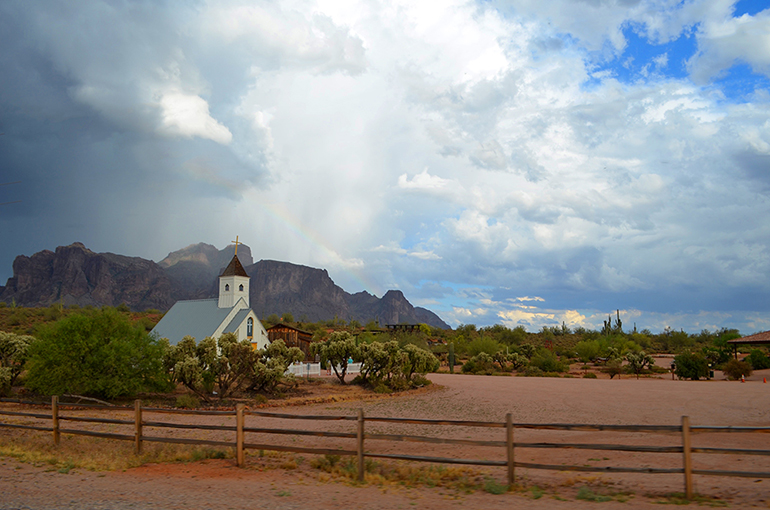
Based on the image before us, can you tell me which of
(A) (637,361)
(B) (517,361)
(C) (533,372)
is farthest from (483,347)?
(A) (637,361)

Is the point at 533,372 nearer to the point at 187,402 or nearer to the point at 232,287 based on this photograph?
the point at 232,287

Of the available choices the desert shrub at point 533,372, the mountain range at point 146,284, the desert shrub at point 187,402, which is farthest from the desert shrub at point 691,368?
the mountain range at point 146,284

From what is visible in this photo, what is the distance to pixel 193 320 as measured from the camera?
41.4 metres

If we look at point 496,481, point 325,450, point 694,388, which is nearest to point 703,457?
point 496,481

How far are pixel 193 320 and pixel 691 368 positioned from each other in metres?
38.3

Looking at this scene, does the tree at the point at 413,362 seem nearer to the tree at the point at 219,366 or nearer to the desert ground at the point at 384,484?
the tree at the point at 219,366

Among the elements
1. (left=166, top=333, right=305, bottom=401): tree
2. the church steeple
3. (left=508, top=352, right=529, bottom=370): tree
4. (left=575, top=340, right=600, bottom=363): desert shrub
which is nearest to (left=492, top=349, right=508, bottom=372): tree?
(left=508, top=352, right=529, bottom=370): tree

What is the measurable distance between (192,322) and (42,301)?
436 ft

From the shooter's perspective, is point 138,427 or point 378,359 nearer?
point 138,427

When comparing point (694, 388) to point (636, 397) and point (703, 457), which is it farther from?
point (703, 457)

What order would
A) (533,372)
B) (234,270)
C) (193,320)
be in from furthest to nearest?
(234,270) < (533,372) < (193,320)

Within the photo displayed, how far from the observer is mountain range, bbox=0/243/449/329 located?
153m

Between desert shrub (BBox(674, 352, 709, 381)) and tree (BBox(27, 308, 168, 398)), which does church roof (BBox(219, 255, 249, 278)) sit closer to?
tree (BBox(27, 308, 168, 398))

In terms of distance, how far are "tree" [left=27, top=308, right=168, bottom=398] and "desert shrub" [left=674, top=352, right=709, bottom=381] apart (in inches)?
1394
